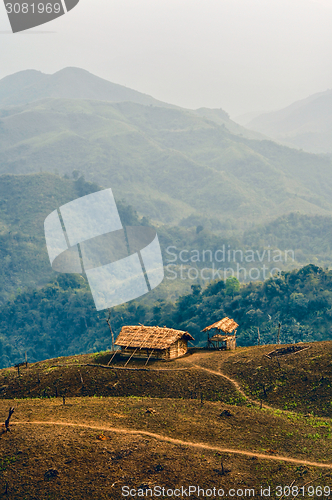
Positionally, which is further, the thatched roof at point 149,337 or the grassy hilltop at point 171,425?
the thatched roof at point 149,337

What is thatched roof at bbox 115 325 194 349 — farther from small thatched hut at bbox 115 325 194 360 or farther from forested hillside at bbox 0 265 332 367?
forested hillside at bbox 0 265 332 367

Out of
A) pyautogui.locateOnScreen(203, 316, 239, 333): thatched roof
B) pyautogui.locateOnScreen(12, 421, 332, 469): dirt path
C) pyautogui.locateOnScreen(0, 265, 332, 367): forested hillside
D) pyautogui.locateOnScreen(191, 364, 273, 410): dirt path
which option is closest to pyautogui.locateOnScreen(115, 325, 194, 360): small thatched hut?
pyautogui.locateOnScreen(203, 316, 239, 333): thatched roof

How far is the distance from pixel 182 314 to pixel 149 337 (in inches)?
2066

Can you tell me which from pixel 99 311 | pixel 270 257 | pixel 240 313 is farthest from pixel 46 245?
pixel 240 313

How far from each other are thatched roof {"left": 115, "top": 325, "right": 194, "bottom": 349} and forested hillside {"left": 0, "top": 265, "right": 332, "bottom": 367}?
34307 mm

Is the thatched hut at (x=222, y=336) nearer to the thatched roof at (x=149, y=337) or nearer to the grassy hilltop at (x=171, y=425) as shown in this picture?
the thatched roof at (x=149, y=337)

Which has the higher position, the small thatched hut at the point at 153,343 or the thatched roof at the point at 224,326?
the small thatched hut at the point at 153,343

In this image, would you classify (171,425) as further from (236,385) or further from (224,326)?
(224,326)

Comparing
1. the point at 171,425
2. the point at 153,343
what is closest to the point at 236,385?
the point at 171,425

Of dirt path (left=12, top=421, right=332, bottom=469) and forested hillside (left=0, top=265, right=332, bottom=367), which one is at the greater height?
dirt path (left=12, top=421, right=332, bottom=469)

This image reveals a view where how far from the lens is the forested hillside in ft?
256

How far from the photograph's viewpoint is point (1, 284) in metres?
168

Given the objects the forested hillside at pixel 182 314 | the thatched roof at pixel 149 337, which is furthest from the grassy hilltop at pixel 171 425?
the forested hillside at pixel 182 314

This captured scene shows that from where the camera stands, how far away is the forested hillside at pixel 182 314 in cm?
7800
